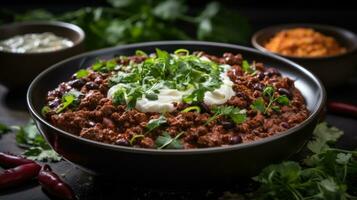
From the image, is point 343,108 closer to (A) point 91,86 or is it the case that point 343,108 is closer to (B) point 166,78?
(B) point 166,78

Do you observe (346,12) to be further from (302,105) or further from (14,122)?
(14,122)

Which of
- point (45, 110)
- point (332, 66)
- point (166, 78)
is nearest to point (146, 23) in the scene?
point (332, 66)

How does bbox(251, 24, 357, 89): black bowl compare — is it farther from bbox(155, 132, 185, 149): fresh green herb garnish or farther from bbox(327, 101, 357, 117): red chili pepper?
bbox(155, 132, 185, 149): fresh green herb garnish

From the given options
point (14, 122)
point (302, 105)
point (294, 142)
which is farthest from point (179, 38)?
point (294, 142)

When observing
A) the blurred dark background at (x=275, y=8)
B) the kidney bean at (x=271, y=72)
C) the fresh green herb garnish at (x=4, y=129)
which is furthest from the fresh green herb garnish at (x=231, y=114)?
the blurred dark background at (x=275, y=8)

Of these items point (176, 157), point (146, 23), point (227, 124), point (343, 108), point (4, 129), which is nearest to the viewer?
point (176, 157)

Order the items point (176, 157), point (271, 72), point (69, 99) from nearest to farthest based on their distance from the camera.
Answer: point (176, 157) < point (69, 99) < point (271, 72)

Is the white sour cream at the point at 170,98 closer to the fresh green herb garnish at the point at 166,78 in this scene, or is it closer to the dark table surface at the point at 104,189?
the fresh green herb garnish at the point at 166,78
